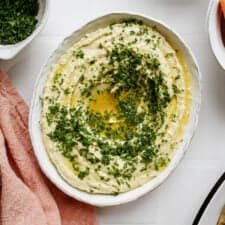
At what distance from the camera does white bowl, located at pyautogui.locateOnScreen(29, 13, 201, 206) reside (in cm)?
139

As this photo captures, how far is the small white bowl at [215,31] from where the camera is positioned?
53.9 inches

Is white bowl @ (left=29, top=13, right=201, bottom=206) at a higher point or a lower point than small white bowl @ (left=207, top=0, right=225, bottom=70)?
lower

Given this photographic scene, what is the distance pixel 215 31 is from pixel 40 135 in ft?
1.22

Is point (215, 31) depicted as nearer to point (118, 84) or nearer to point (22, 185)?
point (118, 84)

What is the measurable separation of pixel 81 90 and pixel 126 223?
28 cm

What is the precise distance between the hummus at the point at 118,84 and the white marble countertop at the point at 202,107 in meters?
0.08

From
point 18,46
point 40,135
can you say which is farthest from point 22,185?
point 18,46

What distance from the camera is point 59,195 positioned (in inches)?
56.7

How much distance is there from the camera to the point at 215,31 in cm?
138

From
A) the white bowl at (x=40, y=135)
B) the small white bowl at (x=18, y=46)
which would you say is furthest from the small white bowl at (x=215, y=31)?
the small white bowl at (x=18, y=46)

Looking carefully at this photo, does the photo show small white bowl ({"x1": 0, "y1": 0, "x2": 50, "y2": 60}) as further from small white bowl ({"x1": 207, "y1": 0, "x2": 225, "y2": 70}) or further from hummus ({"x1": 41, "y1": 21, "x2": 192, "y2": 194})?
small white bowl ({"x1": 207, "y1": 0, "x2": 225, "y2": 70})

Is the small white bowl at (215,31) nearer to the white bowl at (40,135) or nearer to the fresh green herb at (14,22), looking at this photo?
the white bowl at (40,135)

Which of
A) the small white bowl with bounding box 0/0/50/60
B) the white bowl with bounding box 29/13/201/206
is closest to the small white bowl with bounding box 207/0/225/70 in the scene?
the white bowl with bounding box 29/13/201/206

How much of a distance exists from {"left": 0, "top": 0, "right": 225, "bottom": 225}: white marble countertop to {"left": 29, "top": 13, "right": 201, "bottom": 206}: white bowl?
7 cm
